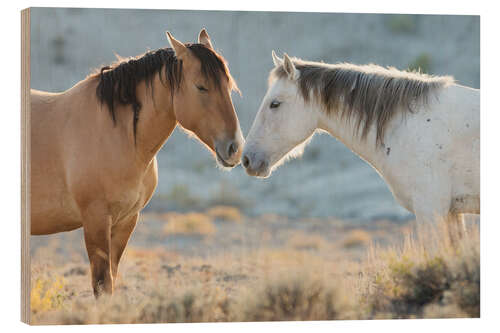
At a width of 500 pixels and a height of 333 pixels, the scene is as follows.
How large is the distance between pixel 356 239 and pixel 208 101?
4297 mm

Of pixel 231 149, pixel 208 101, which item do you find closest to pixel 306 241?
pixel 231 149

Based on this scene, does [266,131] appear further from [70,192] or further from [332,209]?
[70,192]

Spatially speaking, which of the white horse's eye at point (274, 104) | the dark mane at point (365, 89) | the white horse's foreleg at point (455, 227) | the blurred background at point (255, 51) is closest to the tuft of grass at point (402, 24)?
the blurred background at point (255, 51)

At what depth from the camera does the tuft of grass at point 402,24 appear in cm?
570

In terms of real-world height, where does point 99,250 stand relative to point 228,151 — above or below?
below

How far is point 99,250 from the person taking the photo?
4848mm

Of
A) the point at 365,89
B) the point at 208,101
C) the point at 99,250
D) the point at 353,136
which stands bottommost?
the point at 99,250

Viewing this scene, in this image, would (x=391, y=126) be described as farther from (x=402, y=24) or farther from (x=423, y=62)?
(x=423, y=62)

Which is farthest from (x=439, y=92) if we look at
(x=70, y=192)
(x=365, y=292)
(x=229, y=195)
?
(x=70, y=192)

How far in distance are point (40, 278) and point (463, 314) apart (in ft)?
10.8

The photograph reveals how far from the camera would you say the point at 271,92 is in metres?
5.28

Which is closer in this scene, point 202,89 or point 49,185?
point 202,89

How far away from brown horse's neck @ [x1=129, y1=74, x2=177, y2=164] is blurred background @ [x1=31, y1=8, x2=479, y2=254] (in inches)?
29.0

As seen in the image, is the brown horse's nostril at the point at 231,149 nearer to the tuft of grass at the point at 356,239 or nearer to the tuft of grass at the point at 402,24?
the tuft of grass at the point at 402,24
